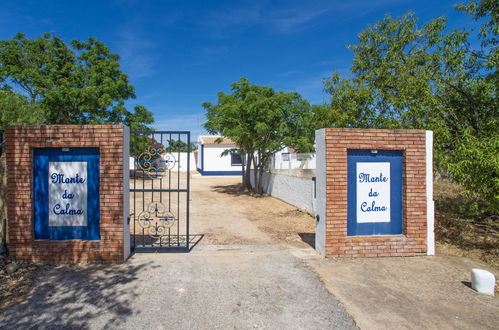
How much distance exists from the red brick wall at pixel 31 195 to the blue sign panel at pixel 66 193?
0.11 metres

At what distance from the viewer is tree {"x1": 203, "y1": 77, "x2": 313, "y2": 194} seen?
13.0 metres

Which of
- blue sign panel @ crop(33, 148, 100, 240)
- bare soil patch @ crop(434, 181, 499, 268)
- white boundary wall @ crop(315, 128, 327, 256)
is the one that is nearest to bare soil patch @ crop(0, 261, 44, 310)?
blue sign panel @ crop(33, 148, 100, 240)

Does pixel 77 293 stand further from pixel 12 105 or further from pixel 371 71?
pixel 371 71

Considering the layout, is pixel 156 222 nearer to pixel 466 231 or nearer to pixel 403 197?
pixel 403 197

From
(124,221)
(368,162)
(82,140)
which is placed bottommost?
(124,221)

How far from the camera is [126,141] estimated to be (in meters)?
5.29

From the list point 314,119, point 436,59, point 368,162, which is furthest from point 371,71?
point 368,162

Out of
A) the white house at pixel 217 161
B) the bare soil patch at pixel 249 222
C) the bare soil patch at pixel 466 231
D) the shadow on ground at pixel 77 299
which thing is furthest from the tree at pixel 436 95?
the white house at pixel 217 161

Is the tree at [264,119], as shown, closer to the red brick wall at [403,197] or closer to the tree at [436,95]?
the tree at [436,95]

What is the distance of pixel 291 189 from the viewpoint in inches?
488

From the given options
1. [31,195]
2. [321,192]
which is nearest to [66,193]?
[31,195]

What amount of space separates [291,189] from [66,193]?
882 centimetres

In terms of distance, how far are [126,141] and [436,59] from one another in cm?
789

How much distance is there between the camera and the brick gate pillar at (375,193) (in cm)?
543
